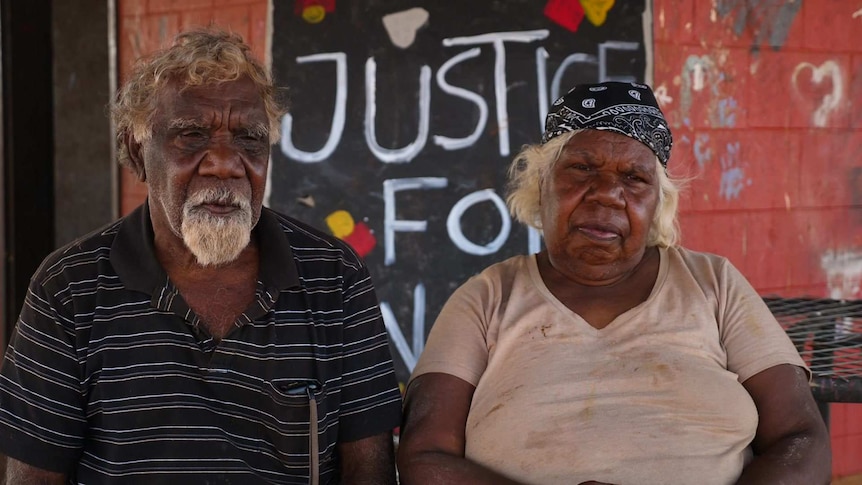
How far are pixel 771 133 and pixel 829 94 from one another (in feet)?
1.02

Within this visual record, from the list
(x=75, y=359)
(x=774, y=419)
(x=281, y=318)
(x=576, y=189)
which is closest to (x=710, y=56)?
(x=576, y=189)

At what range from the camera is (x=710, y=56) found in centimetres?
384

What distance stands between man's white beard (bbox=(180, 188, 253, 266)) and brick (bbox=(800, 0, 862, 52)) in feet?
8.60

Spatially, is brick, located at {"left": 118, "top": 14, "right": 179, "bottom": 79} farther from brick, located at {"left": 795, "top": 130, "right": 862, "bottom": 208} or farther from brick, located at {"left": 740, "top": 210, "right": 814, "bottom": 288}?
brick, located at {"left": 795, "top": 130, "right": 862, "bottom": 208}

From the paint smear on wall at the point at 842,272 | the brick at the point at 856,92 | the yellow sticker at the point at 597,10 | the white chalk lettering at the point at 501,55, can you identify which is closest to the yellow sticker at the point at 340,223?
the white chalk lettering at the point at 501,55

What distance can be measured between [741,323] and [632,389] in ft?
1.05

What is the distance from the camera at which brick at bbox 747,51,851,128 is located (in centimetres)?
391

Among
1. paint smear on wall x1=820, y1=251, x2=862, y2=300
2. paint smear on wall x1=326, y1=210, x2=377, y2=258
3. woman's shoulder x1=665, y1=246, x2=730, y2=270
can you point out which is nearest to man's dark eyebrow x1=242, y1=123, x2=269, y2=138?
woman's shoulder x1=665, y1=246, x2=730, y2=270

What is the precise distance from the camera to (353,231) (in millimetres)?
4109

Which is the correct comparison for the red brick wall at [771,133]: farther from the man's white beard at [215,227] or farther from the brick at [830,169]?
the man's white beard at [215,227]

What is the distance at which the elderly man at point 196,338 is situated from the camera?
2.23 meters

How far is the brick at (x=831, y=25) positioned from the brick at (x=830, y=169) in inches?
13.5

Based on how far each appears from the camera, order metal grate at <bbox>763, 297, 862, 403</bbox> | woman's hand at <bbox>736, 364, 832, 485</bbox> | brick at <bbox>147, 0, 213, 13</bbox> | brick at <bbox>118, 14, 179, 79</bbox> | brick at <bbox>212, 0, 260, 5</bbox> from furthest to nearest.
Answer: brick at <bbox>118, 14, 179, 79</bbox> < brick at <bbox>147, 0, 213, 13</bbox> < brick at <bbox>212, 0, 260, 5</bbox> < metal grate at <bbox>763, 297, 862, 403</bbox> < woman's hand at <bbox>736, 364, 832, 485</bbox>

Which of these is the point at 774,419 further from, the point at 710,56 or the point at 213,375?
the point at 710,56
